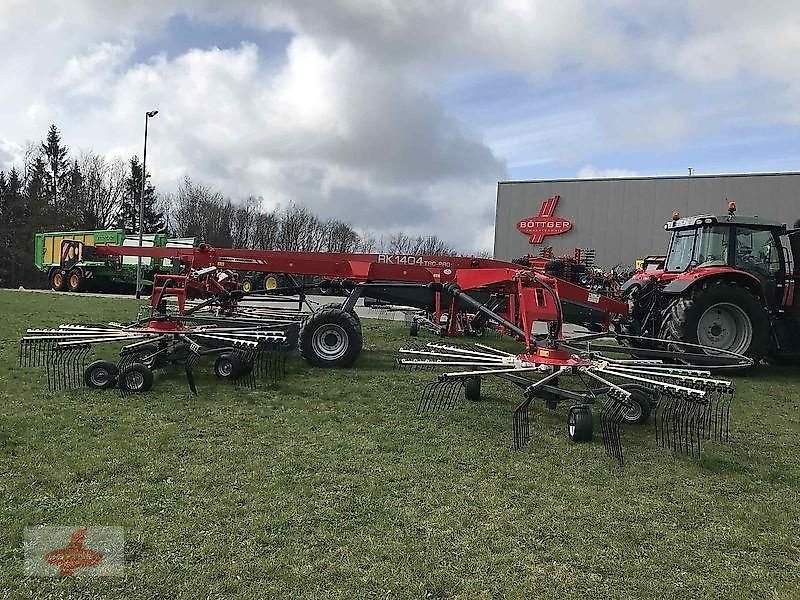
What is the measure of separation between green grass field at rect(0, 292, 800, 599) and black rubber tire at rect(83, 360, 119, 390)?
0.20 meters

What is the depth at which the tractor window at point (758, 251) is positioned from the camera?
347 inches

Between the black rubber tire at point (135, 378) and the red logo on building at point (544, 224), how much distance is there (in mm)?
22850

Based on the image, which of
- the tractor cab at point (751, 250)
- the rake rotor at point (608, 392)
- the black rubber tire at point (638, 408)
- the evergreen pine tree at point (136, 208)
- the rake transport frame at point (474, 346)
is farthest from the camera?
the evergreen pine tree at point (136, 208)

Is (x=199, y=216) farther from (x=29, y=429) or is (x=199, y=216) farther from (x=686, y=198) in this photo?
(x=29, y=429)

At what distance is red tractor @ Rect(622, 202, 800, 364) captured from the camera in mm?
8406

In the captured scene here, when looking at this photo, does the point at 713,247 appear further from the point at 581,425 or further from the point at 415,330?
the point at 581,425

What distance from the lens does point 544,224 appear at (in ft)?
88.9

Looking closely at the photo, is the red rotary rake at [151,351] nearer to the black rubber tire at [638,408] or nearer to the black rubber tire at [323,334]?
the black rubber tire at [323,334]

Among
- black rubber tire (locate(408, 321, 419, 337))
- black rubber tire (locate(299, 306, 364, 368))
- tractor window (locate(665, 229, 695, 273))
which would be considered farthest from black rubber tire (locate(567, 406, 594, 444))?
black rubber tire (locate(408, 321, 419, 337))

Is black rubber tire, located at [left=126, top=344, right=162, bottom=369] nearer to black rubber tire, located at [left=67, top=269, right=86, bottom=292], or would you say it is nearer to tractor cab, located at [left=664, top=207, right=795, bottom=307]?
tractor cab, located at [left=664, top=207, right=795, bottom=307]

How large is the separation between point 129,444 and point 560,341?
12.4 feet

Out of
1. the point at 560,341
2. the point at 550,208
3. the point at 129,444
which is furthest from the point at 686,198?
the point at 129,444

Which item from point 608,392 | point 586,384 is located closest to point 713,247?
point 586,384

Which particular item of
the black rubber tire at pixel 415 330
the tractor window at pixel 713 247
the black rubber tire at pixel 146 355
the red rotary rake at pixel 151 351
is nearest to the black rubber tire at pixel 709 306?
the tractor window at pixel 713 247
